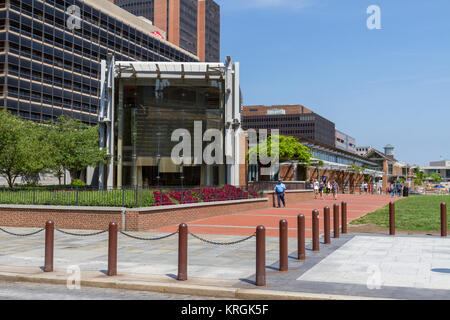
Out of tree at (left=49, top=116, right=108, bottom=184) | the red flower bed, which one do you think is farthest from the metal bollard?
tree at (left=49, top=116, right=108, bottom=184)

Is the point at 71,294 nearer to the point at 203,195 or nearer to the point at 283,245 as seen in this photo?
the point at 283,245

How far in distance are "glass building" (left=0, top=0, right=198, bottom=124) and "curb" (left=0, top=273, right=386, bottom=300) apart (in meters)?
70.7

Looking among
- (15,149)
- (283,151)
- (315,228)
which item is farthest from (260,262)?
(283,151)

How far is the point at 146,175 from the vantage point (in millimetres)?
30234

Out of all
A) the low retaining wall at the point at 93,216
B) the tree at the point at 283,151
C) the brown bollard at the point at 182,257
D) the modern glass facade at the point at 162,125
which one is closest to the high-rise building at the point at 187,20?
the tree at the point at 283,151

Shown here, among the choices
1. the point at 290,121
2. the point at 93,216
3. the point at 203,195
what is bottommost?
the point at 93,216

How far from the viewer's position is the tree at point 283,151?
45531 millimetres

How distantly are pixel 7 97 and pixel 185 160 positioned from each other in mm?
52789

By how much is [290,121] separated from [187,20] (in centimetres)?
5607

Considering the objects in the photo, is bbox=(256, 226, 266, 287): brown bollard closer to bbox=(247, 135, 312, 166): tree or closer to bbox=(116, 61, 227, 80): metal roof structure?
bbox=(116, 61, 227, 80): metal roof structure

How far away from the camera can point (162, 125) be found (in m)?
30.6

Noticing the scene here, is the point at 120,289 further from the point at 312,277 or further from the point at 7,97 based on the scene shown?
the point at 7,97

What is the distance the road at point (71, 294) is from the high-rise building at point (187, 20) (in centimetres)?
14396
